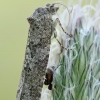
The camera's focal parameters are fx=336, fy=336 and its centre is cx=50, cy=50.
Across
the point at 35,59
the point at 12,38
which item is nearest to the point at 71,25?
the point at 35,59

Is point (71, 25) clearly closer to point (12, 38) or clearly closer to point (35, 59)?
point (35, 59)

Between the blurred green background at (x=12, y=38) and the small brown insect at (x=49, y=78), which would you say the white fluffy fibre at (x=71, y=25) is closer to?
the small brown insect at (x=49, y=78)

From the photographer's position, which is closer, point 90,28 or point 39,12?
point 90,28

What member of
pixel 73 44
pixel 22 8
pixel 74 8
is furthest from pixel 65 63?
pixel 22 8

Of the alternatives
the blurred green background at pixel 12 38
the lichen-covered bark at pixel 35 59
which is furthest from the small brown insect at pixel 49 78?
the blurred green background at pixel 12 38

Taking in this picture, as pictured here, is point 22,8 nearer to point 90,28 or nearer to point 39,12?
point 39,12

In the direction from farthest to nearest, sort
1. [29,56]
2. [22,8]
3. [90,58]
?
[22,8] < [29,56] < [90,58]

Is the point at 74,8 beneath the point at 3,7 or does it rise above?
beneath
